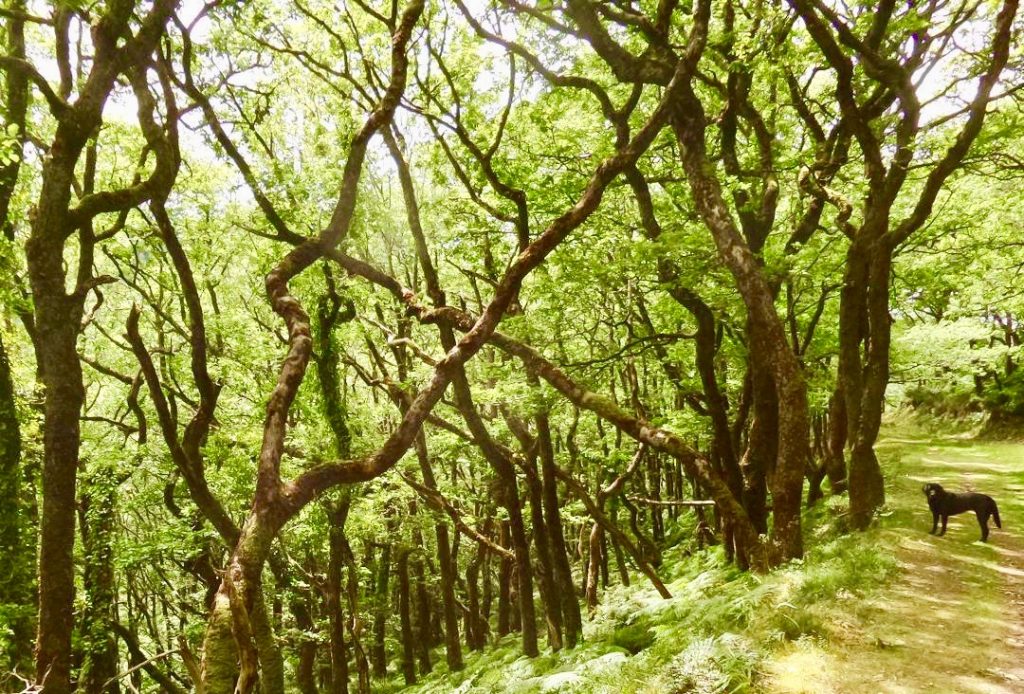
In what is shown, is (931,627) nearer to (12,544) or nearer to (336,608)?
(12,544)

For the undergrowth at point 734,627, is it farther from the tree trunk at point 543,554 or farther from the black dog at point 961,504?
the tree trunk at point 543,554

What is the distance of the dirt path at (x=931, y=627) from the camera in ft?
16.7

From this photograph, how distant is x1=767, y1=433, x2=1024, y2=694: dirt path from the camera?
5.10m

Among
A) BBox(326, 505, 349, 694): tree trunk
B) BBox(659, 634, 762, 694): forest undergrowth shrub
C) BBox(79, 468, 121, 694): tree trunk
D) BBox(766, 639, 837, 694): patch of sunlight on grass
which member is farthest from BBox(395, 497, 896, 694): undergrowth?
BBox(79, 468, 121, 694): tree trunk

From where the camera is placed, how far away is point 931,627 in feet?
19.7

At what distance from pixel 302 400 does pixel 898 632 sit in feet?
42.1

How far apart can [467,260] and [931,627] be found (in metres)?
9.79

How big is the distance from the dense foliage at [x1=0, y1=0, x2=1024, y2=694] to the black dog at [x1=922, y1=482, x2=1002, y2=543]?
34.2 inches

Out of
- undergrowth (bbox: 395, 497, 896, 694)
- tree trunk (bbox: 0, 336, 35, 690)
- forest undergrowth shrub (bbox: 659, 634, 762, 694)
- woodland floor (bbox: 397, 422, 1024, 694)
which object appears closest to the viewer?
woodland floor (bbox: 397, 422, 1024, 694)

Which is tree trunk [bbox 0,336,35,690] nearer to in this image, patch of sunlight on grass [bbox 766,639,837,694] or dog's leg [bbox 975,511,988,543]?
patch of sunlight on grass [bbox 766,639,837,694]

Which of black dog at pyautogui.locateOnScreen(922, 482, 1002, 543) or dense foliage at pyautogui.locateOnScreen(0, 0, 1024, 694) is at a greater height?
dense foliage at pyautogui.locateOnScreen(0, 0, 1024, 694)

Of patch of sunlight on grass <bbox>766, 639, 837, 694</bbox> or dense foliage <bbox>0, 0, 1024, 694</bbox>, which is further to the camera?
dense foliage <bbox>0, 0, 1024, 694</bbox>

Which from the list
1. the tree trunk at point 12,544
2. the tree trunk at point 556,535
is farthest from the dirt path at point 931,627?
the tree trunk at point 12,544

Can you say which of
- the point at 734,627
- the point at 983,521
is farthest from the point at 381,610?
the point at 983,521
